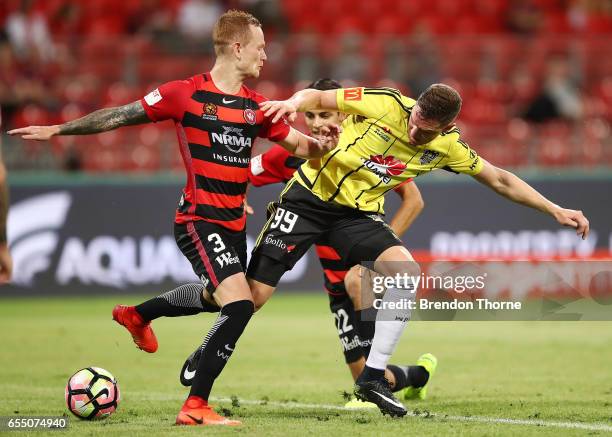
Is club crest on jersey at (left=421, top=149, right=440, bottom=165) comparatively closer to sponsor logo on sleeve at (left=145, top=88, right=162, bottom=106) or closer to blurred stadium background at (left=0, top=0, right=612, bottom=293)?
sponsor logo on sleeve at (left=145, top=88, right=162, bottom=106)

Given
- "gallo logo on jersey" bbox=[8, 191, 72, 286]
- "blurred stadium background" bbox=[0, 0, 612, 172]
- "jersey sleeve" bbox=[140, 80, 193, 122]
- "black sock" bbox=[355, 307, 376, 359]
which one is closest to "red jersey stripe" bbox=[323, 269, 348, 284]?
"black sock" bbox=[355, 307, 376, 359]

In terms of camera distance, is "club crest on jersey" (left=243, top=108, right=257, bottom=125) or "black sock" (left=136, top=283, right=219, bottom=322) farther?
"black sock" (left=136, top=283, right=219, bottom=322)

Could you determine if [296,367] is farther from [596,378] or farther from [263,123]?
[263,123]

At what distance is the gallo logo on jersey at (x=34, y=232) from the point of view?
45.9 ft

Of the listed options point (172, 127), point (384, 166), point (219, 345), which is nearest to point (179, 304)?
point (219, 345)

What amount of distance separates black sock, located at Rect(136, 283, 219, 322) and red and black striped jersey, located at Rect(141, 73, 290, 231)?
2.61 feet

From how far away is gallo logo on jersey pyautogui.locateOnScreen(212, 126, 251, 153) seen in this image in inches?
260

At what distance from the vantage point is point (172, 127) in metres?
16.0

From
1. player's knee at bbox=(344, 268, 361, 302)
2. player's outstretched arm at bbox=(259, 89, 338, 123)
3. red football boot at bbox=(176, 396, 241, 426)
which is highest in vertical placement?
player's outstretched arm at bbox=(259, 89, 338, 123)

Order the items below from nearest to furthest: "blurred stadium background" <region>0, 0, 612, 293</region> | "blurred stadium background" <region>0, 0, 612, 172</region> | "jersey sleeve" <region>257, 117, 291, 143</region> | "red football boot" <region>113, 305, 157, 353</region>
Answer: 1. "jersey sleeve" <region>257, 117, 291, 143</region>
2. "red football boot" <region>113, 305, 157, 353</region>
3. "blurred stadium background" <region>0, 0, 612, 293</region>
4. "blurred stadium background" <region>0, 0, 612, 172</region>

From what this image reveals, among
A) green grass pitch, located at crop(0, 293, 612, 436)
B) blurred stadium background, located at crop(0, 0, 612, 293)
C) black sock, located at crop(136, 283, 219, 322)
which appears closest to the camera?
green grass pitch, located at crop(0, 293, 612, 436)

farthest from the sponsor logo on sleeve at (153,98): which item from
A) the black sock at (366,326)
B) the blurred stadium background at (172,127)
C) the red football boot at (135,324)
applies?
the blurred stadium background at (172,127)

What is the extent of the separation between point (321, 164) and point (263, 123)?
870 mm

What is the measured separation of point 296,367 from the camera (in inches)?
379
